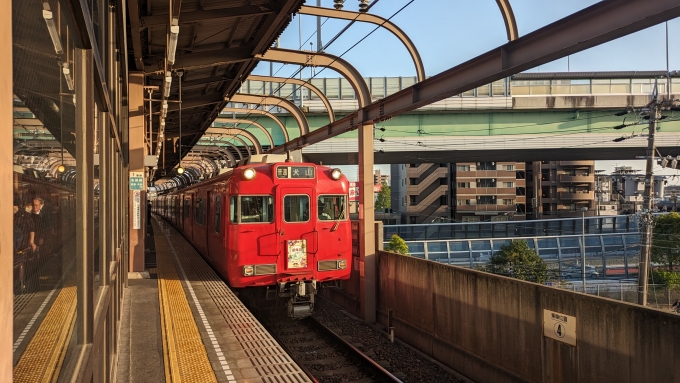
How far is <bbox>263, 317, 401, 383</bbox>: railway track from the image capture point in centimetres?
762

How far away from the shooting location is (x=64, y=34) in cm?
141

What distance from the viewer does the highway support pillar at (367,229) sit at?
10664 mm

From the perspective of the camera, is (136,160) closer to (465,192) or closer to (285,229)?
(285,229)

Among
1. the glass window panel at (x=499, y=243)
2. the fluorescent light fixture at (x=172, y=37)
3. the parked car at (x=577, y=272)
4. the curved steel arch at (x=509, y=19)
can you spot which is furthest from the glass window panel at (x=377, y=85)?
the fluorescent light fixture at (x=172, y=37)

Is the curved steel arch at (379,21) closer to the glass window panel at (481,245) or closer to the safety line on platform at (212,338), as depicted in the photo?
the safety line on platform at (212,338)

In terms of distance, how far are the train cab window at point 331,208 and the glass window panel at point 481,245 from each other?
34.8 feet

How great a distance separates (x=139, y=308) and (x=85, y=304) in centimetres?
605

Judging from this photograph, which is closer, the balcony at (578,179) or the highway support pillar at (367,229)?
the highway support pillar at (367,229)

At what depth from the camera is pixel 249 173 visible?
29.6 feet

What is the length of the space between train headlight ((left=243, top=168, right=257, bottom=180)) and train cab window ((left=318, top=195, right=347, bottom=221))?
4.41 ft

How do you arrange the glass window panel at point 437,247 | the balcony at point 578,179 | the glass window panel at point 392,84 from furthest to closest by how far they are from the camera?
the balcony at point 578,179
the glass window panel at point 392,84
the glass window panel at point 437,247

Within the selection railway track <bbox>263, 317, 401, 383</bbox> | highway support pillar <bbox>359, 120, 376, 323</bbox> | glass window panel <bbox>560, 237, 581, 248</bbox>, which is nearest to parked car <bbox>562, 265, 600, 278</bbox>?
glass window panel <bbox>560, 237, 581, 248</bbox>

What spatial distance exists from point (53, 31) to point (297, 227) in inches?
326

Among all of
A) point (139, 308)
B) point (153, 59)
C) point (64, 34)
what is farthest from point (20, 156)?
point (153, 59)
